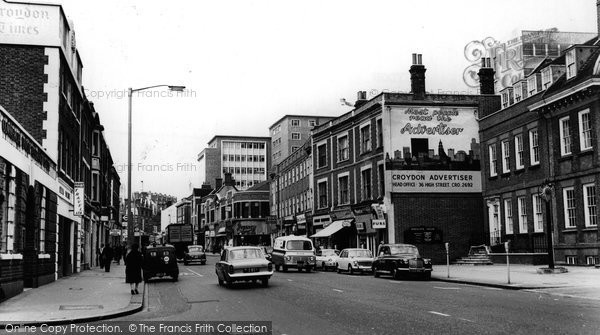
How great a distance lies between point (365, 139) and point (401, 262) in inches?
732

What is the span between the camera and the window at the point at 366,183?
1735 inches

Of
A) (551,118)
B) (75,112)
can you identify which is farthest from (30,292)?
(551,118)

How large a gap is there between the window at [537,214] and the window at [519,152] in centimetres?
223

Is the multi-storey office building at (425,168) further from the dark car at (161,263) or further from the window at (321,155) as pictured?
the dark car at (161,263)

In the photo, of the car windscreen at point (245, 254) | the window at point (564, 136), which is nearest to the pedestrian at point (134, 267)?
the car windscreen at point (245, 254)

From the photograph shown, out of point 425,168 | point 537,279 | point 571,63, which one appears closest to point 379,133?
point 425,168

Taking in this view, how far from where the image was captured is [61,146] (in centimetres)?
2870

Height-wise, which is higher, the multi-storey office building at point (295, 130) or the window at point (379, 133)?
the multi-storey office building at point (295, 130)

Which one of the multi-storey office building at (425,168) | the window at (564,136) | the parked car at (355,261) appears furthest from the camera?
the multi-storey office building at (425,168)

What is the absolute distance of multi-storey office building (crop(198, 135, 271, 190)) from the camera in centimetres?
14062

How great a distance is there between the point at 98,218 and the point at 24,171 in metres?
30.4

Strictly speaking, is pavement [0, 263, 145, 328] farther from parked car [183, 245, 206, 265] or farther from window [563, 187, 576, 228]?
parked car [183, 245, 206, 265]

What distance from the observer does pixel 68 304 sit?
16844 mm

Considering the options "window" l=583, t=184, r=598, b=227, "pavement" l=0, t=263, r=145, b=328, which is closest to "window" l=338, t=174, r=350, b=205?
"window" l=583, t=184, r=598, b=227
